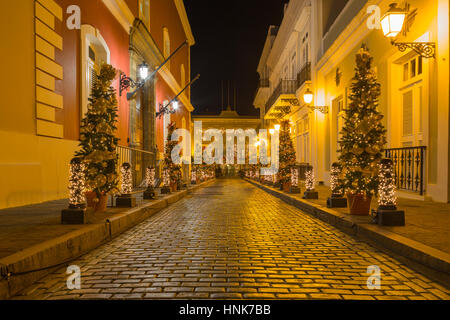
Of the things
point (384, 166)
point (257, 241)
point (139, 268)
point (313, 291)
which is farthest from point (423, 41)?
point (139, 268)

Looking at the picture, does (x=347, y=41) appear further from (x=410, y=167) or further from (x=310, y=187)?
(x=310, y=187)

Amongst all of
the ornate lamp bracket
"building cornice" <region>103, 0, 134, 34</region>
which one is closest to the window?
"building cornice" <region>103, 0, 134, 34</region>

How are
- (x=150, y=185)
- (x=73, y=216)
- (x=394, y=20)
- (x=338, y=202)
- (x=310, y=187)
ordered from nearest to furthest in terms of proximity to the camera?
(x=73, y=216) < (x=394, y=20) < (x=338, y=202) < (x=310, y=187) < (x=150, y=185)

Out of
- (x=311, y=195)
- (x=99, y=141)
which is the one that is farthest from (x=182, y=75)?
(x=99, y=141)

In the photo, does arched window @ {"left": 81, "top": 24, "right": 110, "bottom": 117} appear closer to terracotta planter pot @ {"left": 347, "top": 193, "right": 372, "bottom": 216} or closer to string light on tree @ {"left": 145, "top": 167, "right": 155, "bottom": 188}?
string light on tree @ {"left": 145, "top": 167, "right": 155, "bottom": 188}

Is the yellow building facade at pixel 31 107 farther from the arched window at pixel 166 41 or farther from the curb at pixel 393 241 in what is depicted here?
the arched window at pixel 166 41

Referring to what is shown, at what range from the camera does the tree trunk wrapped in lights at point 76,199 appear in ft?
17.1

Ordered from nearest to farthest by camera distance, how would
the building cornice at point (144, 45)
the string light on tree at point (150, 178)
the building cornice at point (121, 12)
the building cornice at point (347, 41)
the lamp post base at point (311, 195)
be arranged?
the lamp post base at point (311, 195), the string light on tree at point (150, 178), the building cornice at point (347, 41), the building cornice at point (121, 12), the building cornice at point (144, 45)

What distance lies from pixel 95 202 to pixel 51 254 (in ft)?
9.92

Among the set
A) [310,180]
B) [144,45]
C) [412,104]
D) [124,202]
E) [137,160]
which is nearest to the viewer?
[124,202]

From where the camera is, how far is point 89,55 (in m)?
11.1

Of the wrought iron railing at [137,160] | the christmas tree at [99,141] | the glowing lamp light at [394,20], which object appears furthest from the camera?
the wrought iron railing at [137,160]

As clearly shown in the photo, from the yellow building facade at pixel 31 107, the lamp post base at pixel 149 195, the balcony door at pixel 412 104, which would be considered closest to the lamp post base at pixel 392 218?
the balcony door at pixel 412 104

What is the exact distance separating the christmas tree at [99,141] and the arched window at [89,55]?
2.20 m
